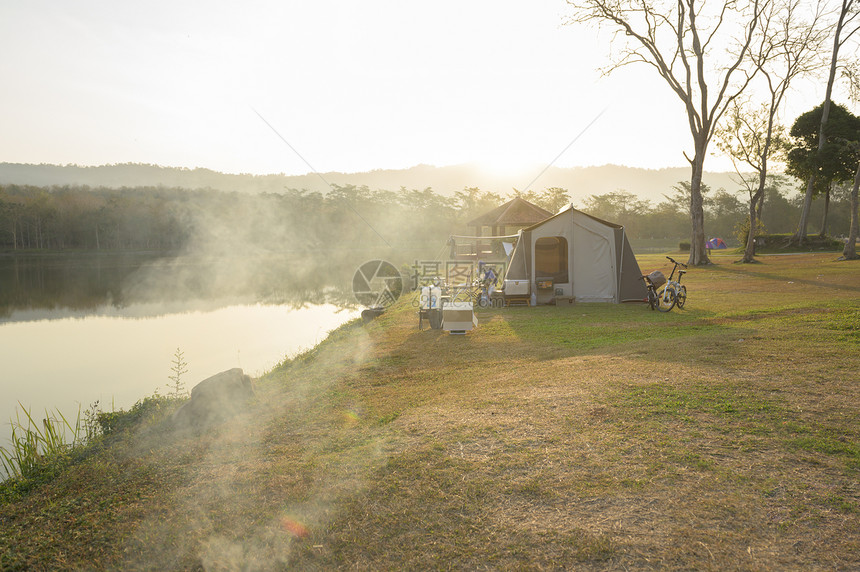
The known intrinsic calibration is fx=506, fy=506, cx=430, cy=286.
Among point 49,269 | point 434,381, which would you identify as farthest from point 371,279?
point 49,269

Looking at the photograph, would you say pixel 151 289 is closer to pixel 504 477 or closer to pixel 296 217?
pixel 504 477

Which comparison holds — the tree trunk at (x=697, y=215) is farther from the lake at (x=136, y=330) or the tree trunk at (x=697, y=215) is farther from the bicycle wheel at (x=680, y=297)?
the lake at (x=136, y=330)

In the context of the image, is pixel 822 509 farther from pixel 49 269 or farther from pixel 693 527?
pixel 49 269

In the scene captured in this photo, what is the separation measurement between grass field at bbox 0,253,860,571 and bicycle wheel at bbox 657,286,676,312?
4.29m

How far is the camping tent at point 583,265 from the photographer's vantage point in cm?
1303

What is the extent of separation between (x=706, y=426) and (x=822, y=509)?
124 centimetres

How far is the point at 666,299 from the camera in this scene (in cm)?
1134

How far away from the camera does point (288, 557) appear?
2926 millimetres

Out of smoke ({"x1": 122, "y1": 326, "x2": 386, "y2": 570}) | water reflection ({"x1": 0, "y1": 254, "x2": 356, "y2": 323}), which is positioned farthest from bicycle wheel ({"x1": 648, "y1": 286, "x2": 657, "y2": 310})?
water reflection ({"x1": 0, "y1": 254, "x2": 356, "y2": 323})

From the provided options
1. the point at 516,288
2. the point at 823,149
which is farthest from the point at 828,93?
the point at 516,288

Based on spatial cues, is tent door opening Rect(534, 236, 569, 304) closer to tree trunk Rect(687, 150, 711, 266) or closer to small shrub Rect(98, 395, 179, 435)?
small shrub Rect(98, 395, 179, 435)

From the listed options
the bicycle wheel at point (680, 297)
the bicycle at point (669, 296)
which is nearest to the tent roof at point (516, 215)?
the bicycle at point (669, 296)

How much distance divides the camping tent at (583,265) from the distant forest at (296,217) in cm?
4424

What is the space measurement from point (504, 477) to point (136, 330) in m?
17.3
